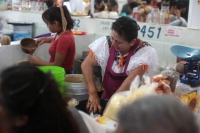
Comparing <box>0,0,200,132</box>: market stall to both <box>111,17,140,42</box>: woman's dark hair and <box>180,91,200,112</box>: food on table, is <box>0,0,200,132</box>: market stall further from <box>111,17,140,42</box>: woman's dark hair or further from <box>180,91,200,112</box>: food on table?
<box>111,17,140,42</box>: woman's dark hair

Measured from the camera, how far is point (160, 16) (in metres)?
3.39

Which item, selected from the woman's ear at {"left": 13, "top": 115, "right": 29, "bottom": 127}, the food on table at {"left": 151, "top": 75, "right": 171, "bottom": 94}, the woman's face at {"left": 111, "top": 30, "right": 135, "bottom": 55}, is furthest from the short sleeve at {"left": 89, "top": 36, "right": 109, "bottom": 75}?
the woman's ear at {"left": 13, "top": 115, "right": 29, "bottom": 127}

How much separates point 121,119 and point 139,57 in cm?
141

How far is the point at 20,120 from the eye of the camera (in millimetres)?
1041

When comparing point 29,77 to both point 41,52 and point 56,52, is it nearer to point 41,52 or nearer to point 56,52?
point 56,52

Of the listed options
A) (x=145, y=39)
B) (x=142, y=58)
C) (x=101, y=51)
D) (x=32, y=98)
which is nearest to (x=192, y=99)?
(x=142, y=58)

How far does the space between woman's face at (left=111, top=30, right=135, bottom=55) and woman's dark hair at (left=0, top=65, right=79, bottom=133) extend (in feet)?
3.64

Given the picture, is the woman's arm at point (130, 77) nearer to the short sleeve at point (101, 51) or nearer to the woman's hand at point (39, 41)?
the short sleeve at point (101, 51)

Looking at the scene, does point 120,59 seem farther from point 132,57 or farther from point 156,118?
point 156,118

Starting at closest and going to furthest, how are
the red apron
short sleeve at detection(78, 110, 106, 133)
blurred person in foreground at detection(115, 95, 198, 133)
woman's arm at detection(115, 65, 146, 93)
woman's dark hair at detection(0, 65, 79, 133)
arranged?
blurred person in foreground at detection(115, 95, 198, 133) → woman's dark hair at detection(0, 65, 79, 133) → short sleeve at detection(78, 110, 106, 133) → woman's arm at detection(115, 65, 146, 93) → the red apron

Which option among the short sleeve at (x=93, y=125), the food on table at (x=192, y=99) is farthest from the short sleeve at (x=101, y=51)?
the short sleeve at (x=93, y=125)

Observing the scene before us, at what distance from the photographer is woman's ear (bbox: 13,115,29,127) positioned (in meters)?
1.04

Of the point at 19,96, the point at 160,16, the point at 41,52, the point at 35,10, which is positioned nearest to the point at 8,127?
the point at 19,96

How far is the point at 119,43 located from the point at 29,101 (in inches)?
48.8
